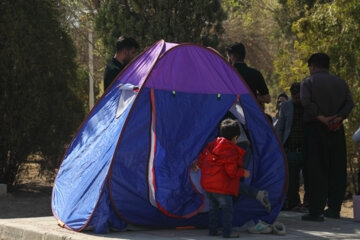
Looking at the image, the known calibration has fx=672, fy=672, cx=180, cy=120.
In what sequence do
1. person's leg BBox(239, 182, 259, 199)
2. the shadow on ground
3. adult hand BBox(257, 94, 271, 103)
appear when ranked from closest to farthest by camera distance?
person's leg BBox(239, 182, 259, 199), adult hand BBox(257, 94, 271, 103), the shadow on ground

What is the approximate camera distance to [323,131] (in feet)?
23.9

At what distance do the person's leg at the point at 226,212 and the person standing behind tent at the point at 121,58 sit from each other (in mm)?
2084

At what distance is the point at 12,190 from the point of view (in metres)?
11.2

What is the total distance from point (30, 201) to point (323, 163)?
16.6ft

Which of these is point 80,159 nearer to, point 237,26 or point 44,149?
point 44,149

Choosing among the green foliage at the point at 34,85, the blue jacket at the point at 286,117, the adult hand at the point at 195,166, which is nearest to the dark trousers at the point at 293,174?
the blue jacket at the point at 286,117

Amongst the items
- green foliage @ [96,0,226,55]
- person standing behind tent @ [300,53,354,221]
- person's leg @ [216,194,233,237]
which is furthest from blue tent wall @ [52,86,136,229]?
green foliage @ [96,0,226,55]

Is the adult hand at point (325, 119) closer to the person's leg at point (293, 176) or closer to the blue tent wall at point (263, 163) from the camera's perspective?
the blue tent wall at point (263, 163)

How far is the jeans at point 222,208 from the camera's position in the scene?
6044 millimetres

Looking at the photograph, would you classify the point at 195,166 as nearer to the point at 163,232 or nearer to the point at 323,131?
the point at 163,232

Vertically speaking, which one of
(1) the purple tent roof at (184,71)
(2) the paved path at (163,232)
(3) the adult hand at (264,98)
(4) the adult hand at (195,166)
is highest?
(1) the purple tent roof at (184,71)

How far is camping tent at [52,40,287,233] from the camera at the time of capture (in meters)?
6.45

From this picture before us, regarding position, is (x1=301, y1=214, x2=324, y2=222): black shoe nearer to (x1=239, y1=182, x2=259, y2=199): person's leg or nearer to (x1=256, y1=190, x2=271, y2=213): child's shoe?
(x1=256, y1=190, x2=271, y2=213): child's shoe

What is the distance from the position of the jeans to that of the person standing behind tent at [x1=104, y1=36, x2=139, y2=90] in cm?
198
